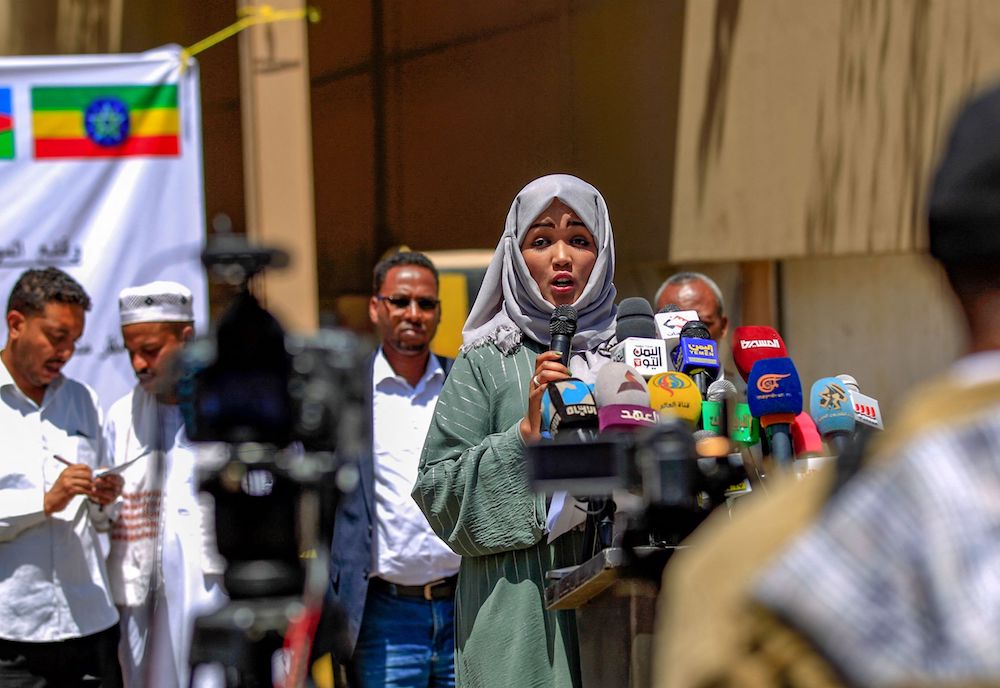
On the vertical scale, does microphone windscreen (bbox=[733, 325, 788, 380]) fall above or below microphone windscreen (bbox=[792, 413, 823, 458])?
above

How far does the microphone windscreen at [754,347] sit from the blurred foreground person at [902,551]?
195 cm

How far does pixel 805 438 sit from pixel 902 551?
1796 millimetres

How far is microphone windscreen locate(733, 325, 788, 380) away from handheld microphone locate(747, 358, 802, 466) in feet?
1.16

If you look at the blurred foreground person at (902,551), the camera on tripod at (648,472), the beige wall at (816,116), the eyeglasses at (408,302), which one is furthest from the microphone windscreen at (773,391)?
the beige wall at (816,116)

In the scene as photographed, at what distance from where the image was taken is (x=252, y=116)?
5.42m

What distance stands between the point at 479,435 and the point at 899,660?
7.36ft

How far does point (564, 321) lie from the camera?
3182mm

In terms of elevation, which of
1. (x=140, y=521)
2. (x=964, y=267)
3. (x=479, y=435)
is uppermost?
(x=964, y=267)

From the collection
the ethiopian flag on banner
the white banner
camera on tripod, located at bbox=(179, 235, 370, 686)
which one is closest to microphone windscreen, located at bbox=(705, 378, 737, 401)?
camera on tripod, located at bbox=(179, 235, 370, 686)

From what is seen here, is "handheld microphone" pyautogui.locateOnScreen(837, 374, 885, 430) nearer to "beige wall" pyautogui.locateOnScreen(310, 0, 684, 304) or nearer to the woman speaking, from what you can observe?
the woman speaking

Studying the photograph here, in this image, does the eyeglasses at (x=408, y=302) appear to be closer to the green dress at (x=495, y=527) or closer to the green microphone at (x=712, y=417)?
the green dress at (x=495, y=527)

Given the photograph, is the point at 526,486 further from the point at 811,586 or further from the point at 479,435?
the point at 811,586

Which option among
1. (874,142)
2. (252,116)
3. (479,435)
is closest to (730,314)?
(874,142)

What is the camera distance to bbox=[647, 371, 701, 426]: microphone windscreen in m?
2.97
